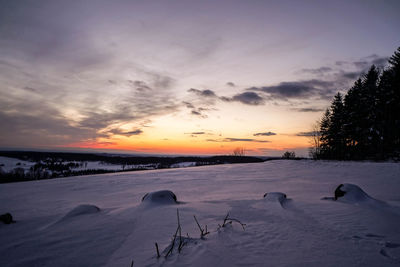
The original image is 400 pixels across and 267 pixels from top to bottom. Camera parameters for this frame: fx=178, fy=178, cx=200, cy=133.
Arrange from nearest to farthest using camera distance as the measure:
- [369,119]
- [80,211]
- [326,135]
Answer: [80,211] → [369,119] → [326,135]

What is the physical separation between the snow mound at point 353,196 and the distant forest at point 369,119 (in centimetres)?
2186

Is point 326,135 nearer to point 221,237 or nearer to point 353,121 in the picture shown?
point 353,121

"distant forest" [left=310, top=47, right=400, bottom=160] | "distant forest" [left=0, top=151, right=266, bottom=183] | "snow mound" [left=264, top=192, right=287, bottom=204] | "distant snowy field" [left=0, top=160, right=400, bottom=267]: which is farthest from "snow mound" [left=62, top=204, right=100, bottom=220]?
"distant forest" [left=0, top=151, right=266, bottom=183]

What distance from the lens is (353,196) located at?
494 centimetres

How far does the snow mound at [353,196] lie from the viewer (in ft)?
15.8

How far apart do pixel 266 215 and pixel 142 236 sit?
2.65 meters

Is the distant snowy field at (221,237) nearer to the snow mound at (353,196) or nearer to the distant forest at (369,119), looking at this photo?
the snow mound at (353,196)

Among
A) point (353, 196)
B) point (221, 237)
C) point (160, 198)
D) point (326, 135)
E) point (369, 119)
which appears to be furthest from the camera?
point (326, 135)

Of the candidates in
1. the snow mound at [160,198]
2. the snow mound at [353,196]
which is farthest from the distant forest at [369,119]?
the snow mound at [160,198]

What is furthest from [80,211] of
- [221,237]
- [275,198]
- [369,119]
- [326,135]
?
[326,135]

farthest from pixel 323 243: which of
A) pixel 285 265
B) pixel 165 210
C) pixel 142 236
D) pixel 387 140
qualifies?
pixel 387 140

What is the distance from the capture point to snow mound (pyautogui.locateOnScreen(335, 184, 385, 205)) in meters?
4.81

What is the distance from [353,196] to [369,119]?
1026 inches

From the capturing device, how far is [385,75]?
864 inches
